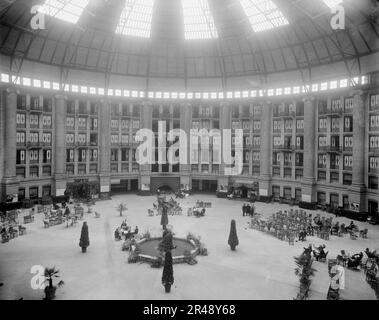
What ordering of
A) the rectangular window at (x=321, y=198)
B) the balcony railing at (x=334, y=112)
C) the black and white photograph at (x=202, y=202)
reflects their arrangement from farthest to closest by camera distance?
the rectangular window at (x=321, y=198), the balcony railing at (x=334, y=112), the black and white photograph at (x=202, y=202)

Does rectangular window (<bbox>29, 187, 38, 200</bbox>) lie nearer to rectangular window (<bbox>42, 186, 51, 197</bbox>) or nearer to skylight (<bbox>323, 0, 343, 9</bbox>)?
rectangular window (<bbox>42, 186, 51, 197</bbox>)

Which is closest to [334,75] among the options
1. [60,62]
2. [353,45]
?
[353,45]

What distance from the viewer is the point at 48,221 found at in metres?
35.4

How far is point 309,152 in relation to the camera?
48312mm

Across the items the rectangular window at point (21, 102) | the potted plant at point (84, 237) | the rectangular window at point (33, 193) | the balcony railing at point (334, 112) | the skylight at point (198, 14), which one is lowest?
the potted plant at point (84, 237)

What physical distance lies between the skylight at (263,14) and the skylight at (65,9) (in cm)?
2232

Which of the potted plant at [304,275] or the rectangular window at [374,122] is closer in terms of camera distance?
the potted plant at [304,275]

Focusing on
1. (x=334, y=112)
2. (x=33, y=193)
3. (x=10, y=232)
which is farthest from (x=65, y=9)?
(x=334, y=112)

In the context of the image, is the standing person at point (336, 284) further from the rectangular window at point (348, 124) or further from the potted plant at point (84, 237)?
the rectangular window at point (348, 124)

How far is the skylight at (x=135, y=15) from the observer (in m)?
45.5

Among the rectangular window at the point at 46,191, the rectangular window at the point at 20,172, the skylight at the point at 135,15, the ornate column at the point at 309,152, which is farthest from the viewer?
the rectangular window at the point at 46,191

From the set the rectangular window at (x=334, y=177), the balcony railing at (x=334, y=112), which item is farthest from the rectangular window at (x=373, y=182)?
the balcony railing at (x=334, y=112)

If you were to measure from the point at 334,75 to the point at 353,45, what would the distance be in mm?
4986
